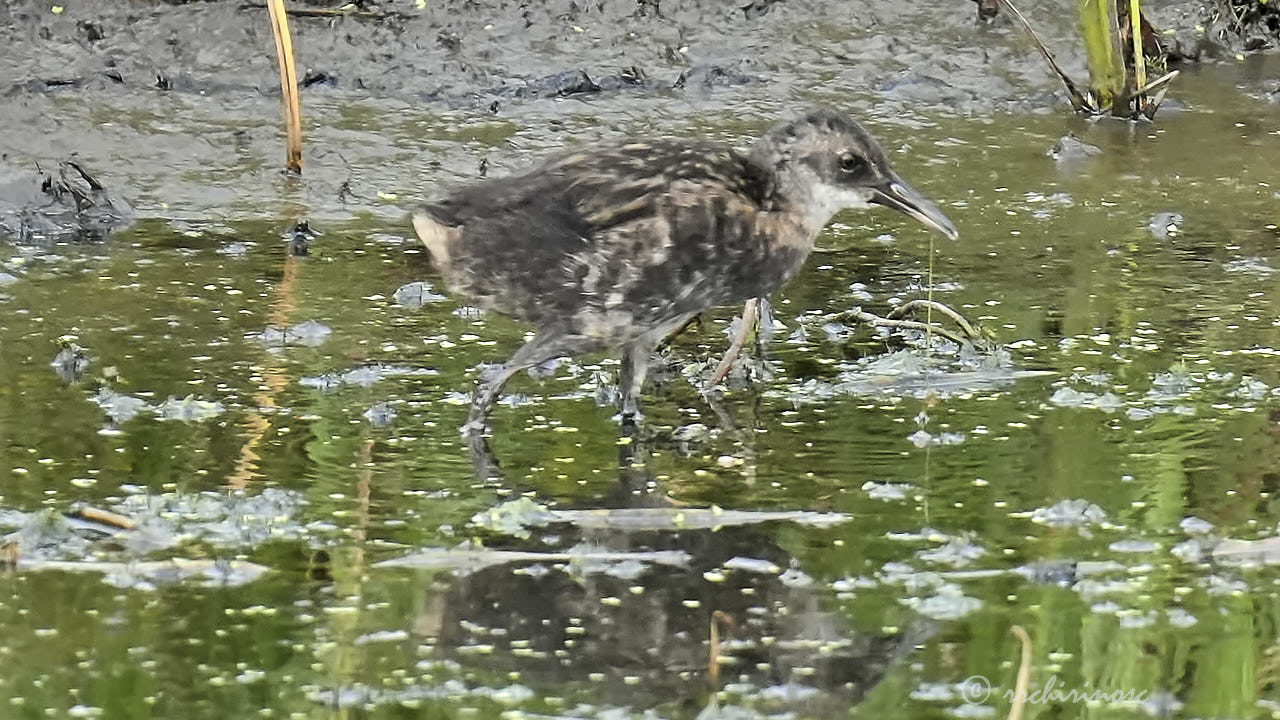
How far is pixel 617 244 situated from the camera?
17.9ft

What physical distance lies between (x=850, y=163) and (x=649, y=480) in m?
1.30

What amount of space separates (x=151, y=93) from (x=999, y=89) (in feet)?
12.2

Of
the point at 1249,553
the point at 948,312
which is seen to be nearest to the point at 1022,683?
the point at 1249,553

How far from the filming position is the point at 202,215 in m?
7.73

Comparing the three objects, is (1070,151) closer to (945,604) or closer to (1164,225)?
(1164,225)

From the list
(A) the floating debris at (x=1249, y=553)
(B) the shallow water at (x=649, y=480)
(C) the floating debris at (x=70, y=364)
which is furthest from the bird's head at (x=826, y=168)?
(C) the floating debris at (x=70, y=364)

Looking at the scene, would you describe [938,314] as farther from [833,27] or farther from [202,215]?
[833,27]

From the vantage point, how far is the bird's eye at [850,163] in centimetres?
584

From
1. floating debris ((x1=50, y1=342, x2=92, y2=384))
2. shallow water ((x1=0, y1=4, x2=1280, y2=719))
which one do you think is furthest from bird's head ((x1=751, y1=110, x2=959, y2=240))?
floating debris ((x1=50, y1=342, x2=92, y2=384))

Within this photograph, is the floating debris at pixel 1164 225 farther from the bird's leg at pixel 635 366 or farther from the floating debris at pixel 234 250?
the floating debris at pixel 234 250

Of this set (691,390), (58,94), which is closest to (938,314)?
(691,390)
